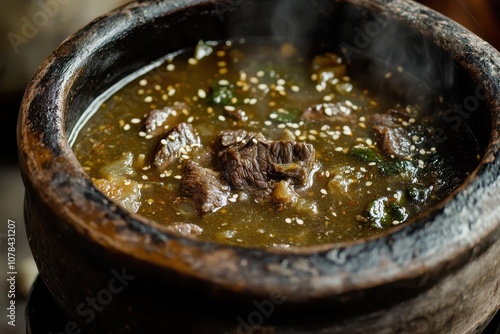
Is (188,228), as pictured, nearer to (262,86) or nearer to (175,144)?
(175,144)

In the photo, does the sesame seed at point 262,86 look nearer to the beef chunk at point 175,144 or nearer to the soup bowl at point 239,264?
the beef chunk at point 175,144

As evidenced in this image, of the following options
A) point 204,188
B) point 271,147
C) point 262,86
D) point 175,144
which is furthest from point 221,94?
point 204,188

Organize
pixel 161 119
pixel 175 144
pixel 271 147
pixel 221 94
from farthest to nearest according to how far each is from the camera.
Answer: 1. pixel 221 94
2. pixel 161 119
3. pixel 175 144
4. pixel 271 147

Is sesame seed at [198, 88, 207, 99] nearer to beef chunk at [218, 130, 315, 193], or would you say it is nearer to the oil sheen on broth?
the oil sheen on broth

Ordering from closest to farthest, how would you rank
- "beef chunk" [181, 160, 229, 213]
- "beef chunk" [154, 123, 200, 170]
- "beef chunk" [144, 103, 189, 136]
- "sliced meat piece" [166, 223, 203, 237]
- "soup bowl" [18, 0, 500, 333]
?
"soup bowl" [18, 0, 500, 333] → "sliced meat piece" [166, 223, 203, 237] → "beef chunk" [181, 160, 229, 213] → "beef chunk" [154, 123, 200, 170] → "beef chunk" [144, 103, 189, 136]

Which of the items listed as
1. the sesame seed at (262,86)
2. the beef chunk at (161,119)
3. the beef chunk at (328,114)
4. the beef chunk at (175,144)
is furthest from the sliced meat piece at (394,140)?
the beef chunk at (161,119)

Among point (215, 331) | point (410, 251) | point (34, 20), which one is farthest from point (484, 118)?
point (34, 20)

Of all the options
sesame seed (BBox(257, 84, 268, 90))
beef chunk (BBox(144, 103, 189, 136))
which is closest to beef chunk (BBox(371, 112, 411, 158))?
sesame seed (BBox(257, 84, 268, 90))
